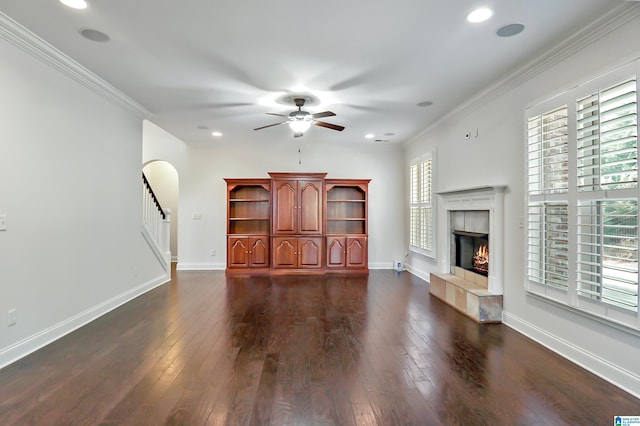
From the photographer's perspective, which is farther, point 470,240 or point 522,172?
point 470,240

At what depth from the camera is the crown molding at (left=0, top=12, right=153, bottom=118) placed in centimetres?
264

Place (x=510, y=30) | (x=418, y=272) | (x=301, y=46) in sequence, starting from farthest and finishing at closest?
(x=418, y=272), (x=301, y=46), (x=510, y=30)

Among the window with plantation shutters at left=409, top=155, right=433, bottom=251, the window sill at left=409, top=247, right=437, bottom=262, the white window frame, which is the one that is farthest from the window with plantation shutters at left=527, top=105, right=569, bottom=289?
the window with plantation shutters at left=409, top=155, right=433, bottom=251

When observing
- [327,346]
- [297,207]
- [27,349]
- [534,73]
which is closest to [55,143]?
[27,349]

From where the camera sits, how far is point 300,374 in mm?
2477

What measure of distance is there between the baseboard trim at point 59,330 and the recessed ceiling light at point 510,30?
195 inches

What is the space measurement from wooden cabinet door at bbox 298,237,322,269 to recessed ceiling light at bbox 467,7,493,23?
4.83m

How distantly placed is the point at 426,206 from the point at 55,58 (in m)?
5.68

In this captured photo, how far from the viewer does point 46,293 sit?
3096 mm

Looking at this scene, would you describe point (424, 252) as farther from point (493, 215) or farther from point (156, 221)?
point (156, 221)

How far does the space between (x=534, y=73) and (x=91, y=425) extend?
15.4ft

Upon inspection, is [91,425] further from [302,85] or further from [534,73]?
[534,73]

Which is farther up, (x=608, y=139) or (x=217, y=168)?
(x=217, y=168)

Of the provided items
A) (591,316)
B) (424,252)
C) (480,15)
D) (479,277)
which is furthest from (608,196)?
(424,252)
